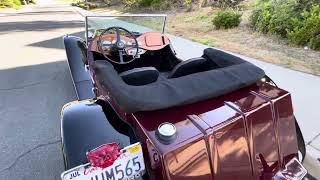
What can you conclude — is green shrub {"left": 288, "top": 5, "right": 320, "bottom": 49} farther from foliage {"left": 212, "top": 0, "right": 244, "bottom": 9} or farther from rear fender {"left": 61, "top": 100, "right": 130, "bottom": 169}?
rear fender {"left": 61, "top": 100, "right": 130, "bottom": 169}

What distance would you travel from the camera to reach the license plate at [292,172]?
2.22 meters

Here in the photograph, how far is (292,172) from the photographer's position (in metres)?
2.31

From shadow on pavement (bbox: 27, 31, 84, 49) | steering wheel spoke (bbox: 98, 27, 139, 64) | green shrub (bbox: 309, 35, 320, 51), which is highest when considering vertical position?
steering wheel spoke (bbox: 98, 27, 139, 64)

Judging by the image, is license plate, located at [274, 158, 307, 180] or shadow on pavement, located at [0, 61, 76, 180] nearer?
license plate, located at [274, 158, 307, 180]

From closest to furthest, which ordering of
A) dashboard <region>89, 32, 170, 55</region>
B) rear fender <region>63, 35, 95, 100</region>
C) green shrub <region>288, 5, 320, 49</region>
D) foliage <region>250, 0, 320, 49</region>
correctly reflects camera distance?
dashboard <region>89, 32, 170, 55</region>, rear fender <region>63, 35, 95, 100</region>, green shrub <region>288, 5, 320, 49</region>, foliage <region>250, 0, 320, 49</region>

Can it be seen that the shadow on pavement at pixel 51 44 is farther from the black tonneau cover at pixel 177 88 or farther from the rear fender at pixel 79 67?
the black tonneau cover at pixel 177 88

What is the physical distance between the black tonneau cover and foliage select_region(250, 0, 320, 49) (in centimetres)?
541

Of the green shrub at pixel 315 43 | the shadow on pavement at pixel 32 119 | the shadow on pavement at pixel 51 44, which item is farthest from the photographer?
the shadow on pavement at pixel 51 44

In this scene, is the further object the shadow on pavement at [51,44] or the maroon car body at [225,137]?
the shadow on pavement at [51,44]

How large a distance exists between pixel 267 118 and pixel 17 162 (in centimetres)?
275

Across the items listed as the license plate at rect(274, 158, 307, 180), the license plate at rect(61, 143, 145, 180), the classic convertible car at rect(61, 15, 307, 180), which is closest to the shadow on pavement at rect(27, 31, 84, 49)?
the classic convertible car at rect(61, 15, 307, 180)

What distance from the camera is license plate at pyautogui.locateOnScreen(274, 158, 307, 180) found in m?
2.22

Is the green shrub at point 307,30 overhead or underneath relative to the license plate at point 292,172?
overhead

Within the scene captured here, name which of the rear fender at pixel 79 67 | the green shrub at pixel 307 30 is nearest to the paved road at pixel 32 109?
the rear fender at pixel 79 67
